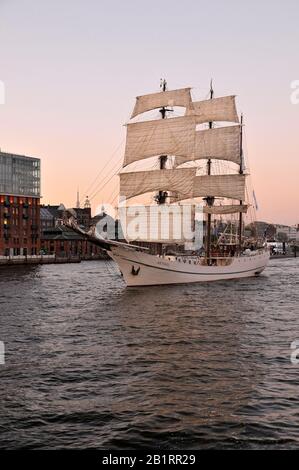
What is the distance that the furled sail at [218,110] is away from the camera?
8812 centimetres

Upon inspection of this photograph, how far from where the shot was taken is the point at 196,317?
3850cm

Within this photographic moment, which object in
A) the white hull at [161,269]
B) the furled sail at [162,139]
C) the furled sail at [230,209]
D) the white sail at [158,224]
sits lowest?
the white hull at [161,269]

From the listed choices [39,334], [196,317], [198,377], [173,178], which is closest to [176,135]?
[173,178]

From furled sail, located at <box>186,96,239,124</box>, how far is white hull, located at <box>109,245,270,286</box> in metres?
26.2

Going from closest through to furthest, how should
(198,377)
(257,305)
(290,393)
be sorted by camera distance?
(290,393) < (198,377) < (257,305)

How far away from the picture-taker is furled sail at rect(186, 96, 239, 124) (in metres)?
88.1

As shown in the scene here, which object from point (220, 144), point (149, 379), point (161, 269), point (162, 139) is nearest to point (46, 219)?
point (220, 144)

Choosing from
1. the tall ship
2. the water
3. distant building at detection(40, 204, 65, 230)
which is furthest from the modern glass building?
the water

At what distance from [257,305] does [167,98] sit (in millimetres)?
43585

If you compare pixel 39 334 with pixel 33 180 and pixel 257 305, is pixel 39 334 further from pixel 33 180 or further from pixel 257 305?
pixel 33 180

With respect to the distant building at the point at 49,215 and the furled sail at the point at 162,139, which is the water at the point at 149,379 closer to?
the furled sail at the point at 162,139

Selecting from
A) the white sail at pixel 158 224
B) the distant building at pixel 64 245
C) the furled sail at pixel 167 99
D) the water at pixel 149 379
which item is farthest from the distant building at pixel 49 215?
the water at pixel 149 379

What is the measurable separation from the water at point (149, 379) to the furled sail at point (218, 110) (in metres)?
52.7

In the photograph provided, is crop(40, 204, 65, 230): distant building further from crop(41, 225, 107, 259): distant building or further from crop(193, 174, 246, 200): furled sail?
crop(193, 174, 246, 200): furled sail
